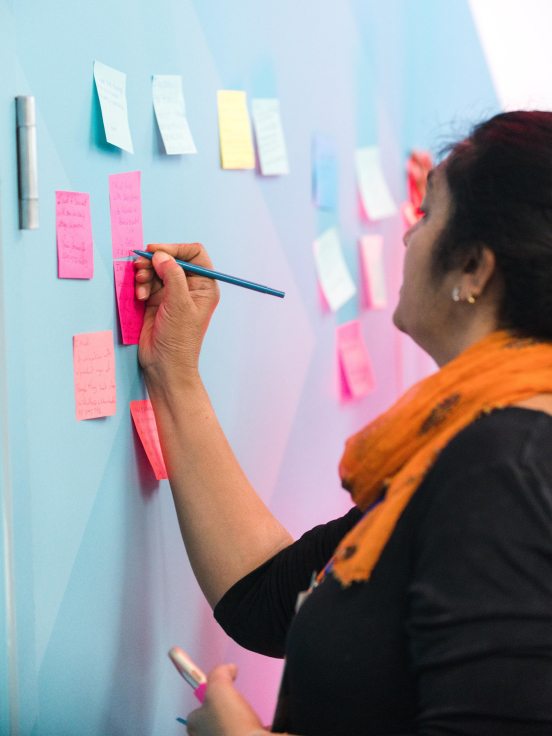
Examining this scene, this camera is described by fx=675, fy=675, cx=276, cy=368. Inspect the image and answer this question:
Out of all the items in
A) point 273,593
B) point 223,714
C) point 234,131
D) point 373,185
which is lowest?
point 223,714

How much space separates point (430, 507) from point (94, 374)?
0.44 metres

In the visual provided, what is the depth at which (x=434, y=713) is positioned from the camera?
623 millimetres

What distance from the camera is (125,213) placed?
0.89 meters

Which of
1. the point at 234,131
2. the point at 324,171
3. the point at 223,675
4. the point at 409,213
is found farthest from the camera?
the point at 409,213

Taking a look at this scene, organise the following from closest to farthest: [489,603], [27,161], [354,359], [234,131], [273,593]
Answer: [489,603]
[27,161]
[273,593]
[234,131]
[354,359]

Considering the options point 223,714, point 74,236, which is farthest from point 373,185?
point 223,714

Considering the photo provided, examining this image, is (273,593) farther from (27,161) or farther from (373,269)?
(373,269)

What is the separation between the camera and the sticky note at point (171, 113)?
0.94 m

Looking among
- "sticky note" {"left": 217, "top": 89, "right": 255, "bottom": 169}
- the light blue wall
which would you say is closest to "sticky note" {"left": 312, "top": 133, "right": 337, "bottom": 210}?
the light blue wall

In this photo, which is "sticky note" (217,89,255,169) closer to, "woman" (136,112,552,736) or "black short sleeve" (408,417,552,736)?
"woman" (136,112,552,736)

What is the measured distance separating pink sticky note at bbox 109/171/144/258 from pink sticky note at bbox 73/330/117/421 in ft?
0.39

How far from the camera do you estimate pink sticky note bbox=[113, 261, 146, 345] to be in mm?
888

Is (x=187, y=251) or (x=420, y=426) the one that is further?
(x=187, y=251)

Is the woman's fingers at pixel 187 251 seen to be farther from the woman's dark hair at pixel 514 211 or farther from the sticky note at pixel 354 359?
the sticky note at pixel 354 359
